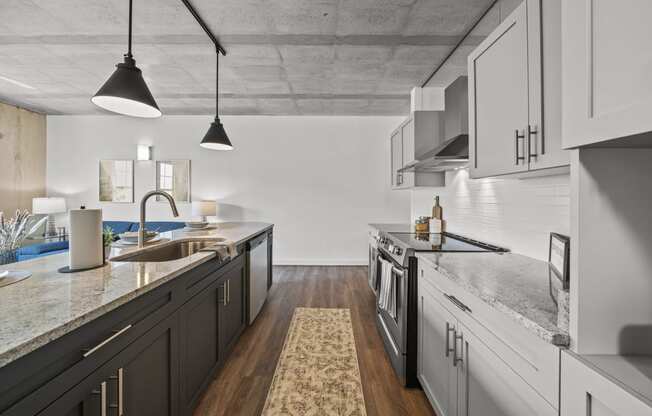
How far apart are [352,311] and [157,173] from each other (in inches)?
184

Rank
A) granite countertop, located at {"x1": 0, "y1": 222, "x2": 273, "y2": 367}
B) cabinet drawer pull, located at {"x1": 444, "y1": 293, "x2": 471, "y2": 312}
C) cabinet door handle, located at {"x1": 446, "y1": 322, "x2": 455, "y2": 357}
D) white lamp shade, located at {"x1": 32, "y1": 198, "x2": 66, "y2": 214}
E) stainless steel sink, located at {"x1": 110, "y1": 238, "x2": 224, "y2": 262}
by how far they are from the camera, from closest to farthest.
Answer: granite countertop, located at {"x1": 0, "y1": 222, "x2": 273, "y2": 367}
cabinet drawer pull, located at {"x1": 444, "y1": 293, "x2": 471, "y2": 312}
cabinet door handle, located at {"x1": 446, "y1": 322, "x2": 455, "y2": 357}
stainless steel sink, located at {"x1": 110, "y1": 238, "x2": 224, "y2": 262}
white lamp shade, located at {"x1": 32, "y1": 198, "x2": 66, "y2": 214}

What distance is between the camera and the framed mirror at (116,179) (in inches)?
224

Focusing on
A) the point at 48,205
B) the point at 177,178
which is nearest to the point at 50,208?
the point at 48,205

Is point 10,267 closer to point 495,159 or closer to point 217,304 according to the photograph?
point 217,304

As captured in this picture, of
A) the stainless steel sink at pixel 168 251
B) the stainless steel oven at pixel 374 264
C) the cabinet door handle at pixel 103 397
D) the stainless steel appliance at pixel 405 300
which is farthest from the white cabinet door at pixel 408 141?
the cabinet door handle at pixel 103 397

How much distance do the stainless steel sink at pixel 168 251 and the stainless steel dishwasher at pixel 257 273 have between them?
1.53 ft

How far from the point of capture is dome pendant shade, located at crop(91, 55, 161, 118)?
178 cm

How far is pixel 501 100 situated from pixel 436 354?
1.38 m

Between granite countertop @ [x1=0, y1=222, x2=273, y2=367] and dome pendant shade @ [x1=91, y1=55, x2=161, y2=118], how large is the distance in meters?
0.99

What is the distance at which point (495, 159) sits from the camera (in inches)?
60.1

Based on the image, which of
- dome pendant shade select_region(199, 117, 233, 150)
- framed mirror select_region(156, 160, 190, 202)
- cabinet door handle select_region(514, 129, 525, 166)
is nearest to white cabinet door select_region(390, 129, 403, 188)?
dome pendant shade select_region(199, 117, 233, 150)

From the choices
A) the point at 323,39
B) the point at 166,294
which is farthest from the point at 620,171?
the point at 323,39

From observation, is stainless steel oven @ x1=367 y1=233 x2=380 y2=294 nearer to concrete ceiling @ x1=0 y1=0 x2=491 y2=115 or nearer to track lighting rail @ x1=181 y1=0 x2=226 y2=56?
concrete ceiling @ x1=0 y1=0 x2=491 y2=115

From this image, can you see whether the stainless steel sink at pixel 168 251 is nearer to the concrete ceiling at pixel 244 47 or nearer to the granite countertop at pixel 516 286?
the granite countertop at pixel 516 286
